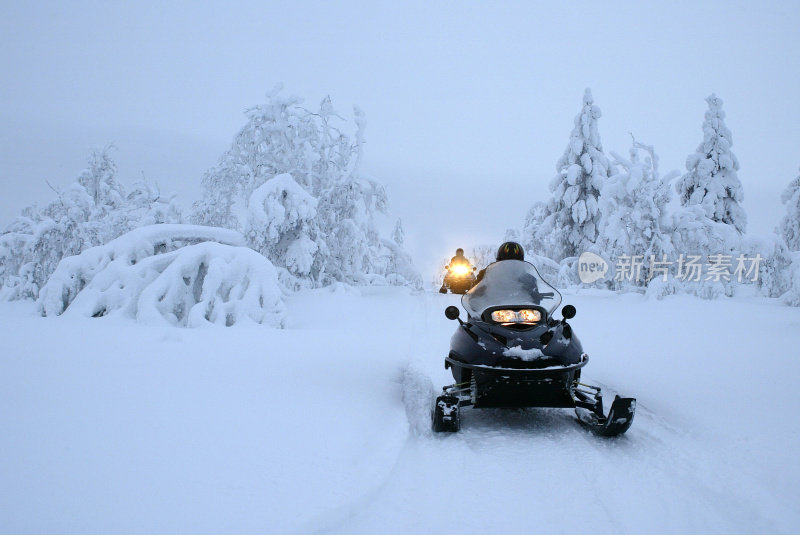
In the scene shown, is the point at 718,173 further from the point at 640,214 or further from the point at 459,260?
the point at 459,260

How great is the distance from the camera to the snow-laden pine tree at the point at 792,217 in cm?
2676

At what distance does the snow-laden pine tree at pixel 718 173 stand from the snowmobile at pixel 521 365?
25840 millimetres

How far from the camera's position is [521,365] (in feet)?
15.4

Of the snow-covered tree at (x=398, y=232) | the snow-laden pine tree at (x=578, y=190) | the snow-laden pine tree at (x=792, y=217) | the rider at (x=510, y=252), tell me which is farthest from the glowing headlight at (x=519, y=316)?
the snow-covered tree at (x=398, y=232)

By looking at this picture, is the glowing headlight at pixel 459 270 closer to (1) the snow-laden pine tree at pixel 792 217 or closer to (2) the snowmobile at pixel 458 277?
(2) the snowmobile at pixel 458 277

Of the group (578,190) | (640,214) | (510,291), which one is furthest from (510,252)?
(578,190)

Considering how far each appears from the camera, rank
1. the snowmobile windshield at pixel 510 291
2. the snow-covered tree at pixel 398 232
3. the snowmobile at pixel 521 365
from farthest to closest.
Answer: the snow-covered tree at pixel 398 232 → the snowmobile windshield at pixel 510 291 → the snowmobile at pixel 521 365

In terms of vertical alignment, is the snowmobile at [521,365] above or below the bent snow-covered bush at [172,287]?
above

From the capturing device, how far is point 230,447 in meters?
3.76

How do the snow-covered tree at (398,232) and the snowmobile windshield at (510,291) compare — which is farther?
the snow-covered tree at (398,232)

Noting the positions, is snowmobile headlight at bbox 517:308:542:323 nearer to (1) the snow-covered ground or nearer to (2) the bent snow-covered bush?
(1) the snow-covered ground

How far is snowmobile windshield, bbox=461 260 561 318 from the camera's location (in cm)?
546

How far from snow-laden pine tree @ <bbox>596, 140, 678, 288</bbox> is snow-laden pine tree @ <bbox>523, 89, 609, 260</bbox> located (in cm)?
527

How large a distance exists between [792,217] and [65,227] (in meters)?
36.2
